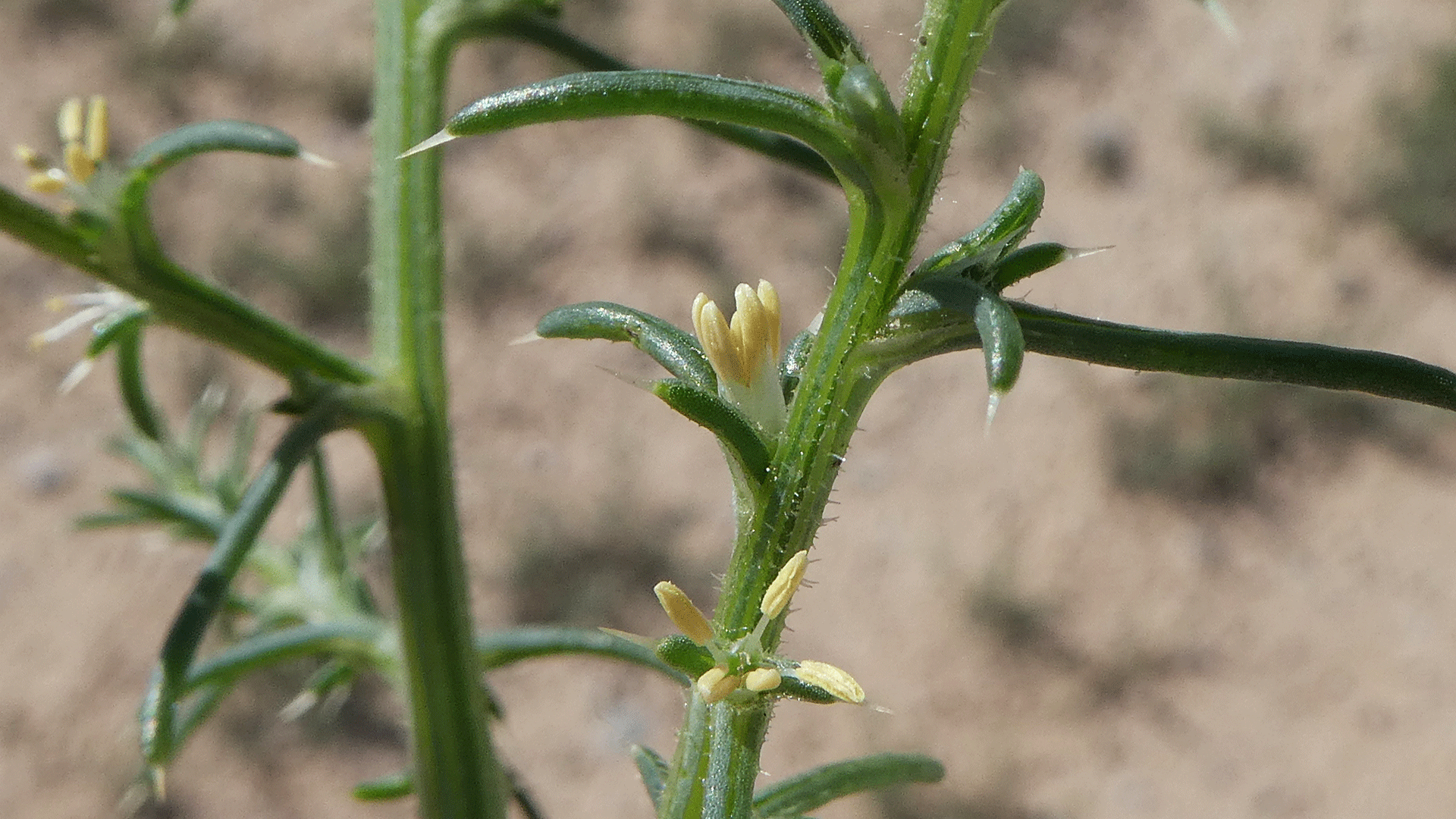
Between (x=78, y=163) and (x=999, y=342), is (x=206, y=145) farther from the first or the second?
(x=999, y=342)

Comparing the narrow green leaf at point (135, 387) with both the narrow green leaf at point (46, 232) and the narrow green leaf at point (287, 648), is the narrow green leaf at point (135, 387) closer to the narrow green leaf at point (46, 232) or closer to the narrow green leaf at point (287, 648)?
the narrow green leaf at point (46, 232)

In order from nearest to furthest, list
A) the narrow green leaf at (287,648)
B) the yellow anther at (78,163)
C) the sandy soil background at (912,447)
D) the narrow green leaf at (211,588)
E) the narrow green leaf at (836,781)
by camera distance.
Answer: the narrow green leaf at (836,781), the narrow green leaf at (211,588), the yellow anther at (78,163), the narrow green leaf at (287,648), the sandy soil background at (912,447)

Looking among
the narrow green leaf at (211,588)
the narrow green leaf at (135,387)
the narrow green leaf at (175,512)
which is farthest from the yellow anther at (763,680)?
the narrow green leaf at (175,512)

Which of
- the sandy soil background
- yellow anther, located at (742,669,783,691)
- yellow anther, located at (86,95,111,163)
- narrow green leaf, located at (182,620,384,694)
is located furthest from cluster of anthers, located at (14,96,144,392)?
the sandy soil background

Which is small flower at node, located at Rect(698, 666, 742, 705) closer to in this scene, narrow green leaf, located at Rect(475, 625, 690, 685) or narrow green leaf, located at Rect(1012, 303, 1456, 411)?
narrow green leaf, located at Rect(1012, 303, 1456, 411)

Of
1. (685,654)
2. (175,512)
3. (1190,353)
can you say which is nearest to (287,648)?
(175,512)
